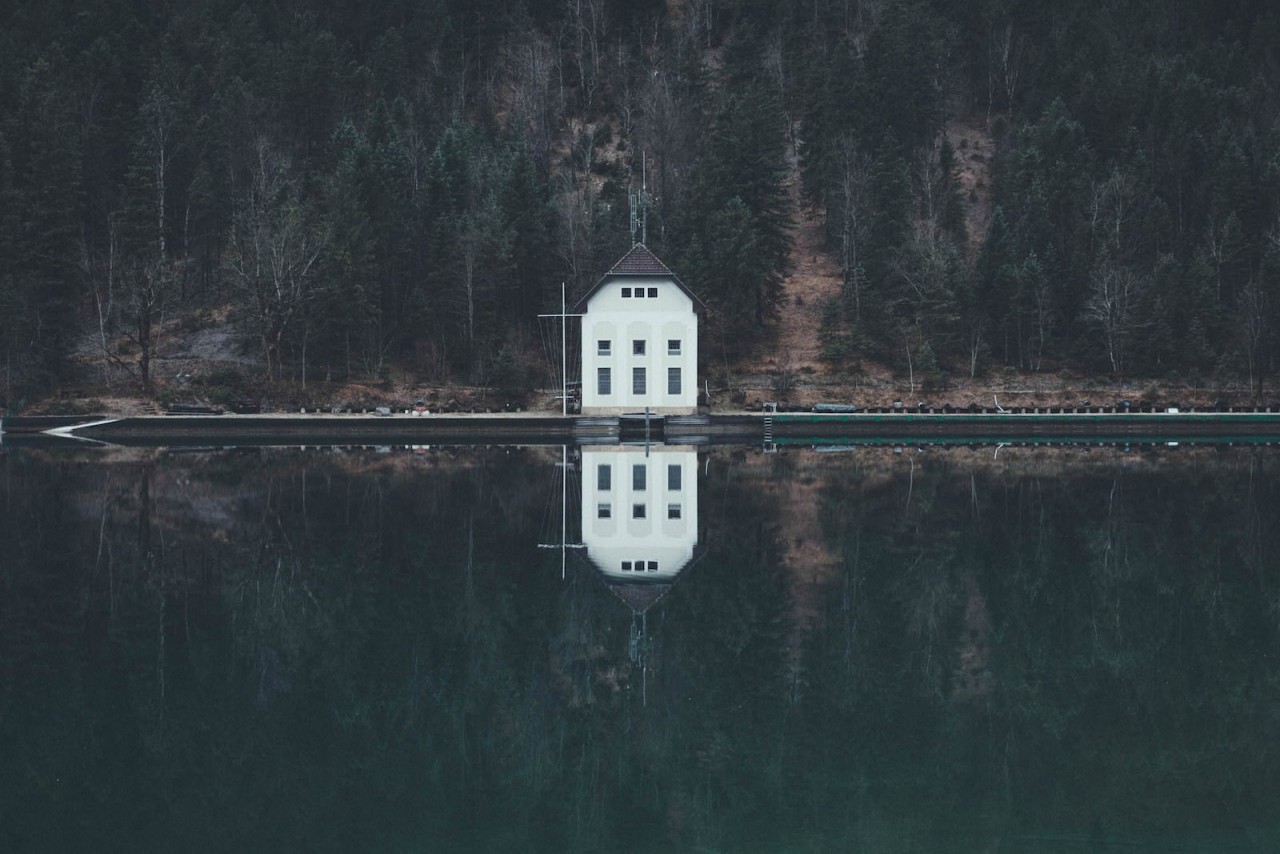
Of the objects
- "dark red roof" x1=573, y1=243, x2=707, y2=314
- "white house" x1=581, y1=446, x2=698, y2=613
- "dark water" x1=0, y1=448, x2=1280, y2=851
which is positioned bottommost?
"dark water" x1=0, y1=448, x2=1280, y2=851

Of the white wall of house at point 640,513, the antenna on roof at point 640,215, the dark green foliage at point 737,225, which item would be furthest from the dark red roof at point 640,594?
the dark green foliage at point 737,225

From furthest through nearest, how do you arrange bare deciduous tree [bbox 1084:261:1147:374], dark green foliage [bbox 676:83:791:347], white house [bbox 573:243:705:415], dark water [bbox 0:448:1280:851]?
dark green foliage [bbox 676:83:791:347] < bare deciduous tree [bbox 1084:261:1147:374] < white house [bbox 573:243:705:415] < dark water [bbox 0:448:1280:851]

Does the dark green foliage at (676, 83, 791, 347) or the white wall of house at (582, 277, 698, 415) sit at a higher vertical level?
the dark green foliage at (676, 83, 791, 347)

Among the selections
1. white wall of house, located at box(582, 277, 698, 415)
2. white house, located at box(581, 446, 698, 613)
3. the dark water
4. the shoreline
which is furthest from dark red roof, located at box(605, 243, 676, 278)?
the dark water

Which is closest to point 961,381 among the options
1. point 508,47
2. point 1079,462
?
point 1079,462

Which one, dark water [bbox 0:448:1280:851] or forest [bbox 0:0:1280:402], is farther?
forest [bbox 0:0:1280:402]

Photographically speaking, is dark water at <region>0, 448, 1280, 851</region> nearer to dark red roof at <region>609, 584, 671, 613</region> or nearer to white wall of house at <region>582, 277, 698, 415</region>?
dark red roof at <region>609, 584, 671, 613</region>

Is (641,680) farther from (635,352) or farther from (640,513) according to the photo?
(635,352)
